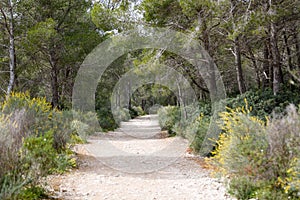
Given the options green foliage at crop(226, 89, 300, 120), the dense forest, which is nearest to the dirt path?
the dense forest

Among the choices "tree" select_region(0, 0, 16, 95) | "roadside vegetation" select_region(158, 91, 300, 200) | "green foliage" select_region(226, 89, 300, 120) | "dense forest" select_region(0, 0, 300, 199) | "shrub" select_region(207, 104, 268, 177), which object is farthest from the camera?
"tree" select_region(0, 0, 16, 95)

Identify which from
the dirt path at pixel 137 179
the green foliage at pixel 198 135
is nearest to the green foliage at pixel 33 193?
the dirt path at pixel 137 179

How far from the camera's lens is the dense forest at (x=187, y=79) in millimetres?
3895

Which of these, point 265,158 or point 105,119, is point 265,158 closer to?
point 265,158

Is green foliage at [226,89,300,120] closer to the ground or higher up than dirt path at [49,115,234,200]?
higher up

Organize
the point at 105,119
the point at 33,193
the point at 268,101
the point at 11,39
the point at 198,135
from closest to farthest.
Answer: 1. the point at 33,193
2. the point at 268,101
3. the point at 198,135
4. the point at 11,39
5. the point at 105,119

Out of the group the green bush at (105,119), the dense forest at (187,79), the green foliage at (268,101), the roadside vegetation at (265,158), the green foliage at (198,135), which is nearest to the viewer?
the roadside vegetation at (265,158)

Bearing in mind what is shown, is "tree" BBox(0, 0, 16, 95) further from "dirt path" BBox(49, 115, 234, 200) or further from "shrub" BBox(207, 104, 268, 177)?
"shrub" BBox(207, 104, 268, 177)

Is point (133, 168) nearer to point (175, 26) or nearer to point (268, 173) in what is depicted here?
point (268, 173)

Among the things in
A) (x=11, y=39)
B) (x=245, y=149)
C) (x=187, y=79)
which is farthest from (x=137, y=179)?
(x=187, y=79)

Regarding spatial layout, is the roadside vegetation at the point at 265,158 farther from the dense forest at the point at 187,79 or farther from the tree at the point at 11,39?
the tree at the point at 11,39

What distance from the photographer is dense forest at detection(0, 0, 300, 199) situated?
12.8 feet

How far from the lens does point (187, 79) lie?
15.1 metres

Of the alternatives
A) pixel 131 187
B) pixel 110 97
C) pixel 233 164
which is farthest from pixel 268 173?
pixel 110 97
